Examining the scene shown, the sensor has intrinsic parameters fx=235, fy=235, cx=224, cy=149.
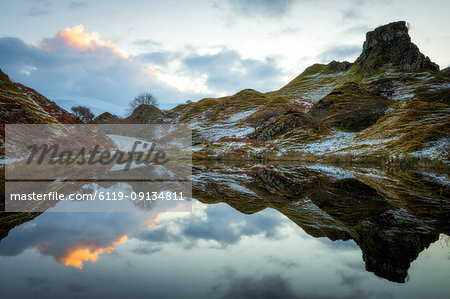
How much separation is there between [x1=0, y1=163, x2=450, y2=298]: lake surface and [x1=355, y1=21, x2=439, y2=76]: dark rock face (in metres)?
181

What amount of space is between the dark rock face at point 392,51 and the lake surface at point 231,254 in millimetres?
181342

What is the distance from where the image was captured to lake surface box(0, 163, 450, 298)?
5594 mm

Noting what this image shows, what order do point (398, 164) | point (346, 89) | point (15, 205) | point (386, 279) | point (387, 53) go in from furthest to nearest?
point (387, 53), point (346, 89), point (398, 164), point (15, 205), point (386, 279)

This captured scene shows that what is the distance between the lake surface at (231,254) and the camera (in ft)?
18.4

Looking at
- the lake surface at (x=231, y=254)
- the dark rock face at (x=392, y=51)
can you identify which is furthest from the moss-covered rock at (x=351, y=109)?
the lake surface at (x=231, y=254)

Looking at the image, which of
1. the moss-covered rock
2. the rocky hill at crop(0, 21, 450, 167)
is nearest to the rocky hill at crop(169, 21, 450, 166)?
the rocky hill at crop(0, 21, 450, 167)

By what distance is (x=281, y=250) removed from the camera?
8.01m

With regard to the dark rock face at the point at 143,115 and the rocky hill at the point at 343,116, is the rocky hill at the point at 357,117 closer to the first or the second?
the rocky hill at the point at 343,116

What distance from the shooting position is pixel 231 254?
764 centimetres

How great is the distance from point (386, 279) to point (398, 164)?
53755mm

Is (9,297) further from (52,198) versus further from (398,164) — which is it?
(398,164)

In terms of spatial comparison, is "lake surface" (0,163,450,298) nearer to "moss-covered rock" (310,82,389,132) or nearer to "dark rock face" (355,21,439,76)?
"moss-covered rock" (310,82,389,132)

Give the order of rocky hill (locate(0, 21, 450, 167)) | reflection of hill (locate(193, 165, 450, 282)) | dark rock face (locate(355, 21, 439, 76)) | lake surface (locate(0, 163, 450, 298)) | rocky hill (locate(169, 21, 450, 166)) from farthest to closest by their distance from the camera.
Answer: dark rock face (locate(355, 21, 439, 76)) → rocky hill (locate(169, 21, 450, 166)) → rocky hill (locate(0, 21, 450, 167)) → reflection of hill (locate(193, 165, 450, 282)) → lake surface (locate(0, 163, 450, 298))

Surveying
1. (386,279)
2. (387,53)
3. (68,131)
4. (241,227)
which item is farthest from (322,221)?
(387,53)
